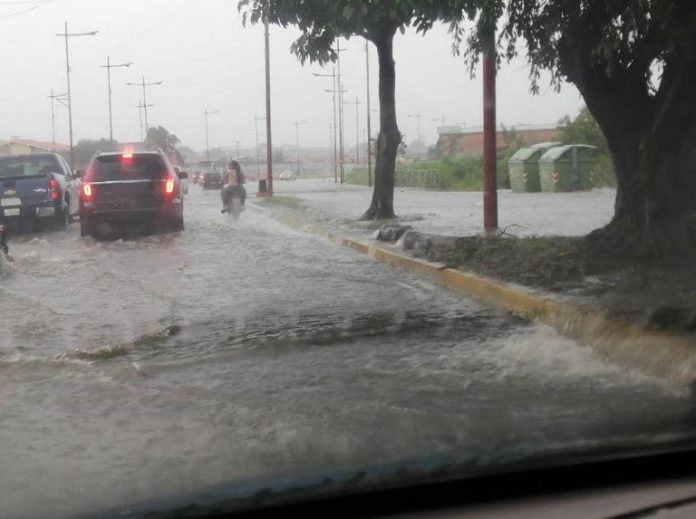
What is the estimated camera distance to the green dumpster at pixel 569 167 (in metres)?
33.1

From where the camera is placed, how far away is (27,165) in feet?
67.4

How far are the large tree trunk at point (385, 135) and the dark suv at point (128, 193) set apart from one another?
4.09 m

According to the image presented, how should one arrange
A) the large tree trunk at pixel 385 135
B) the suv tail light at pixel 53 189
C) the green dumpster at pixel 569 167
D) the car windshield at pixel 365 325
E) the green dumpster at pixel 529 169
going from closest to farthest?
1. the car windshield at pixel 365 325
2. the suv tail light at pixel 53 189
3. the large tree trunk at pixel 385 135
4. the green dumpster at pixel 569 167
5. the green dumpster at pixel 529 169

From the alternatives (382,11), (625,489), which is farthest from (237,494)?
(382,11)

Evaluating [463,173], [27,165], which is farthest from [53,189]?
[463,173]

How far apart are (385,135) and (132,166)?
4.97 m

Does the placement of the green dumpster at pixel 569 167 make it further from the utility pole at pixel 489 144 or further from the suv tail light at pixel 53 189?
the utility pole at pixel 489 144

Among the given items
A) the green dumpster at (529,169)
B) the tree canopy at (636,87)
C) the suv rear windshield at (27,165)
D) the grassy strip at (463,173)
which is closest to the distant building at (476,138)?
the grassy strip at (463,173)

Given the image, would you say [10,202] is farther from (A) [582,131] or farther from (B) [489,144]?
(A) [582,131]

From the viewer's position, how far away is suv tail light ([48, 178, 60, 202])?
18.9 metres

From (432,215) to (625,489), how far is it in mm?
18589

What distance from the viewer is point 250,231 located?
64.6ft

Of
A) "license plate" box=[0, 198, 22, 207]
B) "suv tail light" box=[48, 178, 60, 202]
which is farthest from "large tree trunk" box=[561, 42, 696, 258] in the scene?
"license plate" box=[0, 198, 22, 207]

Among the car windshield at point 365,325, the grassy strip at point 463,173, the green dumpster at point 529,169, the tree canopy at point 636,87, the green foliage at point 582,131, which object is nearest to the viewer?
the car windshield at point 365,325
